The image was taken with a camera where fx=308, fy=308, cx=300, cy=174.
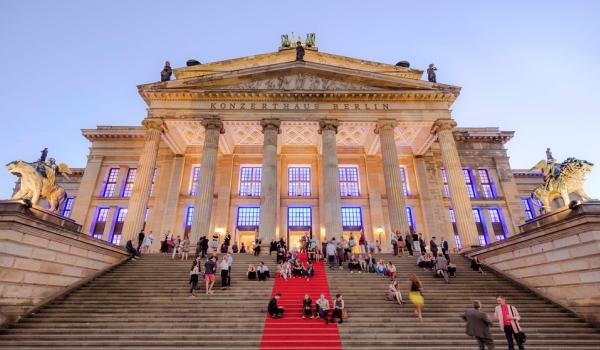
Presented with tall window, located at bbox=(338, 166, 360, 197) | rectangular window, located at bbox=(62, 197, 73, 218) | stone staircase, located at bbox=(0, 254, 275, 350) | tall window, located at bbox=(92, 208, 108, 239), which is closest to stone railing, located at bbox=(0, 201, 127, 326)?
stone staircase, located at bbox=(0, 254, 275, 350)

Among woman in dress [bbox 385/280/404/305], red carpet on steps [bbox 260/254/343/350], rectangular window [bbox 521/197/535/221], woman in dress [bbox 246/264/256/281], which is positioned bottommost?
red carpet on steps [bbox 260/254/343/350]

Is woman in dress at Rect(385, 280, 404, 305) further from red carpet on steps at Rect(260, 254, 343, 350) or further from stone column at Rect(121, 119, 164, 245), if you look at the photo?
stone column at Rect(121, 119, 164, 245)

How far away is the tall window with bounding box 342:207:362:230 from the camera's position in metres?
26.2

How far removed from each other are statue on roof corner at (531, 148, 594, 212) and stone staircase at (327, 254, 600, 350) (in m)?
4.00

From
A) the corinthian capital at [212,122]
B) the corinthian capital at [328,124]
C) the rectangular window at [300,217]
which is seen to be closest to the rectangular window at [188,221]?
the corinthian capital at [212,122]

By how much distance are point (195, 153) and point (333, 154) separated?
1328 cm

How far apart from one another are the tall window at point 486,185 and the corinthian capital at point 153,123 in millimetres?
27180

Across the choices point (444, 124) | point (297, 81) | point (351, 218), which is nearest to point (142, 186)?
point (297, 81)

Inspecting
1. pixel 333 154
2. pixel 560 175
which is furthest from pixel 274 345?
pixel 333 154

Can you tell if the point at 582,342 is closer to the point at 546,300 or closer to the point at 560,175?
the point at 546,300

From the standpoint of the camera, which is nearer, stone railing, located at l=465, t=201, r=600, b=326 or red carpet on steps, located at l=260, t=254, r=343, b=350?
red carpet on steps, located at l=260, t=254, r=343, b=350

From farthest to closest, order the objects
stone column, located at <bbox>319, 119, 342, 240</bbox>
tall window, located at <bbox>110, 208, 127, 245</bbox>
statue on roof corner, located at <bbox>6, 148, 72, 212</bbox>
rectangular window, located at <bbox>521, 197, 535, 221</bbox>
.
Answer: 1. rectangular window, located at <bbox>521, 197, 535, 221</bbox>
2. tall window, located at <bbox>110, 208, 127, 245</bbox>
3. stone column, located at <bbox>319, 119, 342, 240</bbox>
4. statue on roof corner, located at <bbox>6, 148, 72, 212</bbox>

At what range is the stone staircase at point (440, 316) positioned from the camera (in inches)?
329

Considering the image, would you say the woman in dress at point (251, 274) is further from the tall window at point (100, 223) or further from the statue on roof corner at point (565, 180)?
the tall window at point (100, 223)
